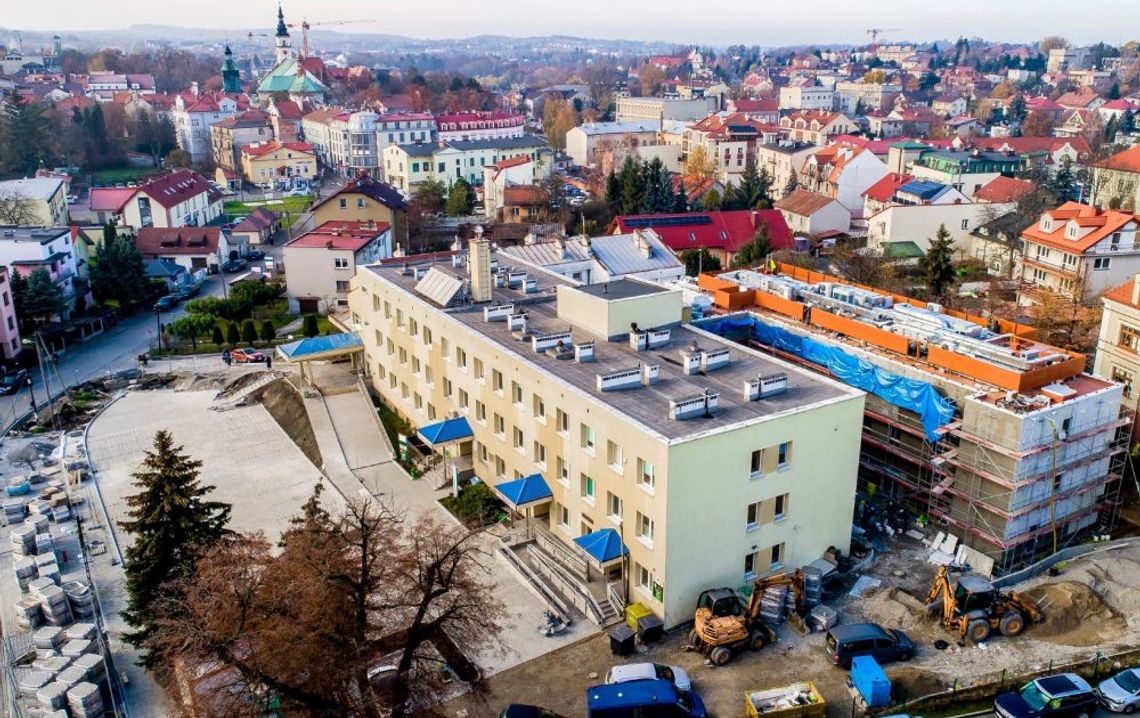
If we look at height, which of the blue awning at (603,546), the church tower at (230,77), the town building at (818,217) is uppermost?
the church tower at (230,77)

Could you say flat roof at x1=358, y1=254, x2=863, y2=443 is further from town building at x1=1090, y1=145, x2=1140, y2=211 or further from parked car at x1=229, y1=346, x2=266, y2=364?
town building at x1=1090, y1=145, x2=1140, y2=211

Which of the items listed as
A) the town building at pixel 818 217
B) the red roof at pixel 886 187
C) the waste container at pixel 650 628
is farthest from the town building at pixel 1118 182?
the waste container at pixel 650 628

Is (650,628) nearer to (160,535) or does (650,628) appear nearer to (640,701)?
(640,701)


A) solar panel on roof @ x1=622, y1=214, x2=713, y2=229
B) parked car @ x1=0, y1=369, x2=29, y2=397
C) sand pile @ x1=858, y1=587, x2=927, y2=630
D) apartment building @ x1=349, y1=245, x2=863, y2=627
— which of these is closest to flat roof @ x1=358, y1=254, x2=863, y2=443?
apartment building @ x1=349, y1=245, x2=863, y2=627

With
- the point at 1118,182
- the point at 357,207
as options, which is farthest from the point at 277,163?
the point at 1118,182

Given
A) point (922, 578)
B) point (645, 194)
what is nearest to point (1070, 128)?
point (645, 194)

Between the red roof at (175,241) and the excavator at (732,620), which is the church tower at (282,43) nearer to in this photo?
the red roof at (175,241)

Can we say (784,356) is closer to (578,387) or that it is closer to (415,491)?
(578,387)
